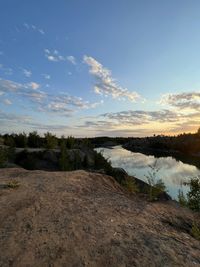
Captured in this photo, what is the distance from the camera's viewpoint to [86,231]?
21.9 feet

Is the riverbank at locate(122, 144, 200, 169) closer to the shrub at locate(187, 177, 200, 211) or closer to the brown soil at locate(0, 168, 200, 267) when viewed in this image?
the shrub at locate(187, 177, 200, 211)

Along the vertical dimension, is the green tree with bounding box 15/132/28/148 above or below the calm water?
above

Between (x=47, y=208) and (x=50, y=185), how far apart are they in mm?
2862

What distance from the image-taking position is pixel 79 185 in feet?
38.2

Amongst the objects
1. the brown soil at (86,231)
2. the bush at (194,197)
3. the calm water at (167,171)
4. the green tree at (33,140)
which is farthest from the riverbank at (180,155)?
the brown soil at (86,231)

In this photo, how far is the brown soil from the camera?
556 centimetres

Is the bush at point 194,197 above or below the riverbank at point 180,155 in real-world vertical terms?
above

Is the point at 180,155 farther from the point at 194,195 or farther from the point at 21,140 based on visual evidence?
the point at 194,195

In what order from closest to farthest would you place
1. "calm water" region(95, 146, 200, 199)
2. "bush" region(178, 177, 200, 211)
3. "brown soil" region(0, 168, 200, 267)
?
"brown soil" region(0, 168, 200, 267) → "bush" region(178, 177, 200, 211) → "calm water" region(95, 146, 200, 199)

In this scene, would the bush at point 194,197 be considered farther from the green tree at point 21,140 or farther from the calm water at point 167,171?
the green tree at point 21,140

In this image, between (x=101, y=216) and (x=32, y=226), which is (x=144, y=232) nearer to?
(x=101, y=216)

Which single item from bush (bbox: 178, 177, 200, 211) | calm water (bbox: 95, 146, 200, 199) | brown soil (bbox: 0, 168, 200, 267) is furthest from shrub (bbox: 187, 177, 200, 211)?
brown soil (bbox: 0, 168, 200, 267)

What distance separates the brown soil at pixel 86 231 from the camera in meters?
5.56

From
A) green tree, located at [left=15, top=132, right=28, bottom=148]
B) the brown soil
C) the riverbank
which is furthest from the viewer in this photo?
the riverbank
